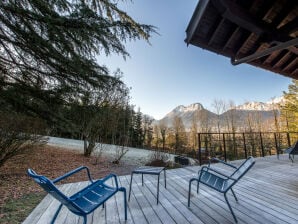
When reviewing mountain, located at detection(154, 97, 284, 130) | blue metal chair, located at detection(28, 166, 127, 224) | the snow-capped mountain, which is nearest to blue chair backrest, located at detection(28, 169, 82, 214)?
blue metal chair, located at detection(28, 166, 127, 224)

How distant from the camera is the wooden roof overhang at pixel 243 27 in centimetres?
241

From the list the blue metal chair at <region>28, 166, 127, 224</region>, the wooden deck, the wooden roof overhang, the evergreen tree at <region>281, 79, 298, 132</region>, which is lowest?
the wooden deck

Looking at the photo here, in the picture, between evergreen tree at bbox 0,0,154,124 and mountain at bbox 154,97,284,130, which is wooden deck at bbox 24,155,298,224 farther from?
mountain at bbox 154,97,284,130

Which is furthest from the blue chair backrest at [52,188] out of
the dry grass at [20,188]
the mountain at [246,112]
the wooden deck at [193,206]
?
the mountain at [246,112]

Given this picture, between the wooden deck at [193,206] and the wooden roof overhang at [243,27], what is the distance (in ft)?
7.46

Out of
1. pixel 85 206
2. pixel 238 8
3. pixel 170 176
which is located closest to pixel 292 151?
pixel 170 176

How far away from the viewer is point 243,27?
257 centimetres

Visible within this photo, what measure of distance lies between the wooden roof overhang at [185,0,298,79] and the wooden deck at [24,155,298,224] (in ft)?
7.46

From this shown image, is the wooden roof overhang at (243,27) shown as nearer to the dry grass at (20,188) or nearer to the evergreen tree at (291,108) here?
the dry grass at (20,188)

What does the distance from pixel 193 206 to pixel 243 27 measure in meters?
2.85

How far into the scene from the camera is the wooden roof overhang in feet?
7.89

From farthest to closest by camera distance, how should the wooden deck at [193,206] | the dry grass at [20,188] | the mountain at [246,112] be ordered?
the mountain at [246,112] → the dry grass at [20,188] → the wooden deck at [193,206]

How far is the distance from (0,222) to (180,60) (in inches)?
368

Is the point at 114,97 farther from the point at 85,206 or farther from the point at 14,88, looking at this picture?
the point at 85,206
